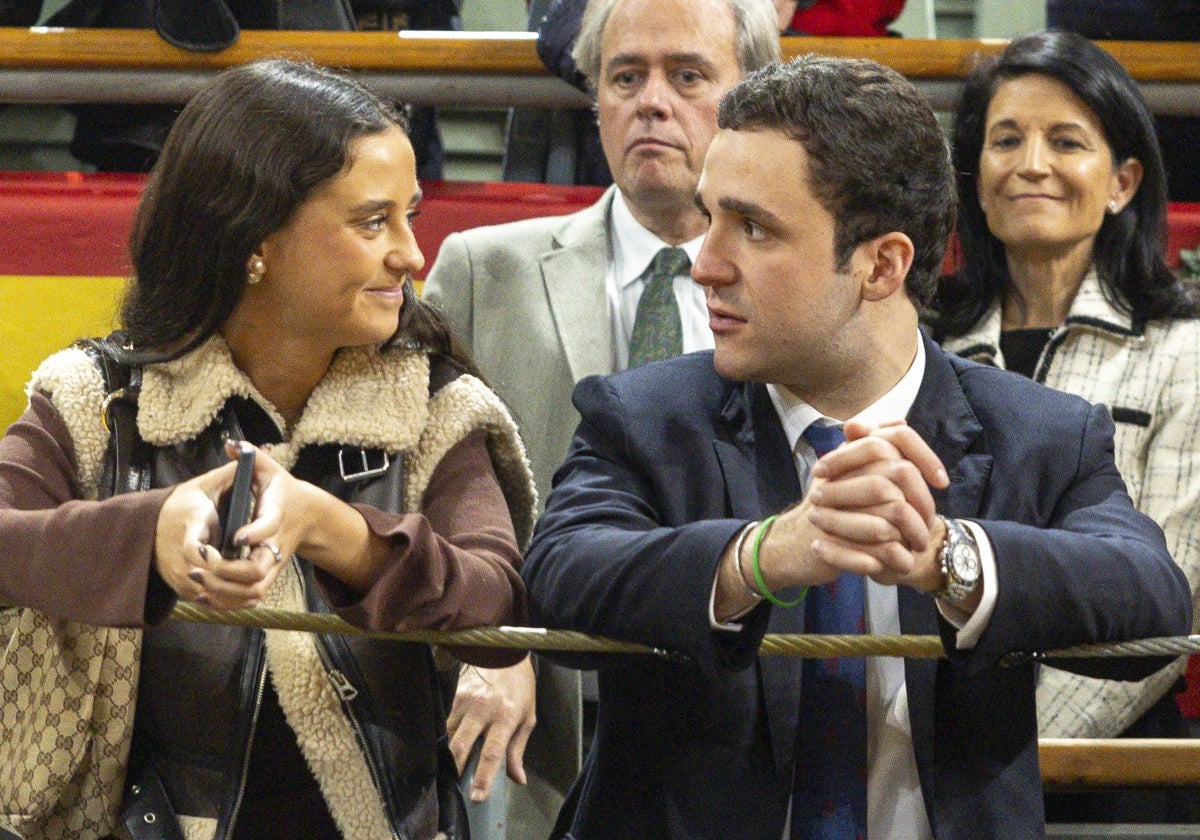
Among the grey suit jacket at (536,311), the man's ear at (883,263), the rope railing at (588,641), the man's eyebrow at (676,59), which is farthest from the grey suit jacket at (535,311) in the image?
the rope railing at (588,641)

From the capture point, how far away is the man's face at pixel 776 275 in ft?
5.76

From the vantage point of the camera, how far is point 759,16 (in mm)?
2867

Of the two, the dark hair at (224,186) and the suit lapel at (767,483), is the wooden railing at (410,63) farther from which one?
the suit lapel at (767,483)

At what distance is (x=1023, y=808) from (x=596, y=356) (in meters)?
1.18

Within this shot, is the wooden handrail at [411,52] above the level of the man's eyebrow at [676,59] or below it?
below

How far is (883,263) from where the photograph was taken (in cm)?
182

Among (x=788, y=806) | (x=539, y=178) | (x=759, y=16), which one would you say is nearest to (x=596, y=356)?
(x=759, y=16)

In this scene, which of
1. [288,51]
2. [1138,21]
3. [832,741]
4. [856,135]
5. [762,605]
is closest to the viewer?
[762,605]

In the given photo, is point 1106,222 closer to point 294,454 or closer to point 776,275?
point 776,275

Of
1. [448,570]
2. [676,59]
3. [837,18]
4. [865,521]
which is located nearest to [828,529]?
[865,521]

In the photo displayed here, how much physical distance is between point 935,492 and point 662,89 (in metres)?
1.24

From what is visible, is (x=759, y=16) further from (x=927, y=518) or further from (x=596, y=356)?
(x=927, y=518)

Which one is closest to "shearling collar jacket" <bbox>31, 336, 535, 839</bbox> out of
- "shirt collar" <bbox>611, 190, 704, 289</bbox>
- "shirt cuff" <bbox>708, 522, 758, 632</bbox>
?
"shirt cuff" <bbox>708, 522, 758, 632</bbox>

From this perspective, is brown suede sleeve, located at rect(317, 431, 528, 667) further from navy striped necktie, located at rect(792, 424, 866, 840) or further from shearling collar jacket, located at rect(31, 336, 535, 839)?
navy striped necktie, located at rect(792, 424, 866, 840)
